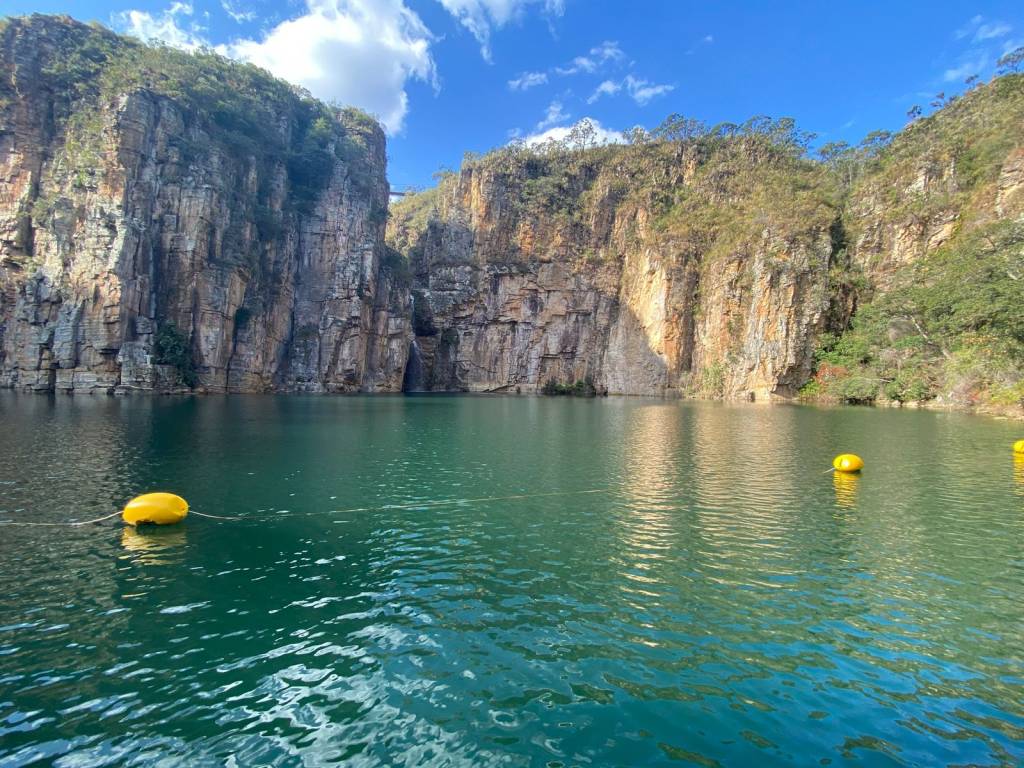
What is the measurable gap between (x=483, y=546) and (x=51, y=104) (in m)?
88.5

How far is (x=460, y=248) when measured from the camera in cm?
10006

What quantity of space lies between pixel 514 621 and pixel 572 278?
91560 mm

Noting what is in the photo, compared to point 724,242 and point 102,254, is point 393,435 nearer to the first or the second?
point 102,254

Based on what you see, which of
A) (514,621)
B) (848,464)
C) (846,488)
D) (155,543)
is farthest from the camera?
(848,464)

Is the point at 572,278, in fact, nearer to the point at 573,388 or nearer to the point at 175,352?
the point at 573,388

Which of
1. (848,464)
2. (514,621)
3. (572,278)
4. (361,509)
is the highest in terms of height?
(572,278)

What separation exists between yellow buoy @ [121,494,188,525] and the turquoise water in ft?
1.47

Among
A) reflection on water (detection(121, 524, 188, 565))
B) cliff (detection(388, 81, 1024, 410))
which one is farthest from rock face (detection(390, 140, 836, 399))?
reflection on water (detection(121, 524, 188, 565))

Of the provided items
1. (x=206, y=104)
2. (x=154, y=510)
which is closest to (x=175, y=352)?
(x=206, y=104)

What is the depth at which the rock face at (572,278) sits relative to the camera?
281 feet

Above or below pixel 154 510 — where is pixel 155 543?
below

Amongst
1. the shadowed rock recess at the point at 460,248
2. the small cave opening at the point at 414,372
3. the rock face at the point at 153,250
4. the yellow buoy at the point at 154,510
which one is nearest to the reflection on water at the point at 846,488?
the yellow buoy at the point at 154,510

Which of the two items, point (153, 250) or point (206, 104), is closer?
point (153, 250)

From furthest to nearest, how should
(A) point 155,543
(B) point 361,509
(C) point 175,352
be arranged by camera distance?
(C) point 175,352 < (B) point 361,509 < (A) point 155,543
